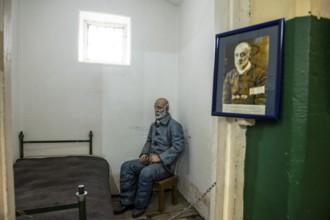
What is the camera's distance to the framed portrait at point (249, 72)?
0.62 meters

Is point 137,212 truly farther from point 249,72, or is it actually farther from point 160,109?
point 249,72

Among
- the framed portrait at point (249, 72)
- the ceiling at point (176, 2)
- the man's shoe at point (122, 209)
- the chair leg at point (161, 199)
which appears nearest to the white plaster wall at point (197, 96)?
the ceiling at point (176, 2)

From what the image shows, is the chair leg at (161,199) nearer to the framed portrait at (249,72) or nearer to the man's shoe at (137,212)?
the man's shoe at (137,212)

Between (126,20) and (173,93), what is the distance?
3.47 ft

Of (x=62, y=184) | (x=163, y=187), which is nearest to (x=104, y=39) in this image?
(x=62, y=184)

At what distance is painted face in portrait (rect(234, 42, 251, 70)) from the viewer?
0.69m

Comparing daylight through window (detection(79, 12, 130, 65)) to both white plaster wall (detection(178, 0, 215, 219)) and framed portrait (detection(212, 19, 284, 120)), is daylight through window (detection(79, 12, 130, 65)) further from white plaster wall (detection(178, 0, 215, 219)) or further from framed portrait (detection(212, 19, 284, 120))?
framed portrait (detection(212, 19, 284, 120))

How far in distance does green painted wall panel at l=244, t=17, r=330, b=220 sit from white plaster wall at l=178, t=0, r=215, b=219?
1200 mm

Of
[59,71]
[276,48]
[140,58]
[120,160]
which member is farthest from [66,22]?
[276,48]

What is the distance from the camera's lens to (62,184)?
1672 mm

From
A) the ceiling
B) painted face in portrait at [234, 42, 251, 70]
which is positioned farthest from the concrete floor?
the ceiling

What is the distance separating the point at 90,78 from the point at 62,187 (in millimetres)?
1325

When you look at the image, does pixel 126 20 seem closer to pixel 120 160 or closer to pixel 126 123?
pixel 126 123

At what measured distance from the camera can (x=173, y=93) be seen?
2.80 m
